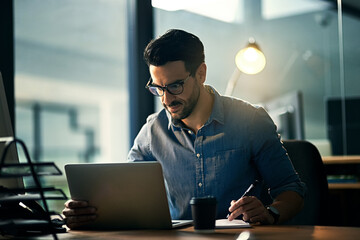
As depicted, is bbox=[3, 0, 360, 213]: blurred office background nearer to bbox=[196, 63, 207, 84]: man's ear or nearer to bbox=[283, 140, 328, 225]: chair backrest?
bbox=[196, 63, 207, 84]: man's ear

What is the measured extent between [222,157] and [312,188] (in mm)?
344

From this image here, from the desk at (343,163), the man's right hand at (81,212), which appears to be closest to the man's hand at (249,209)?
the man's right hand at (81,212)

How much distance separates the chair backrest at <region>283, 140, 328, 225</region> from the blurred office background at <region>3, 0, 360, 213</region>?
2.20 metres

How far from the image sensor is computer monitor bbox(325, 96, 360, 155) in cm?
441

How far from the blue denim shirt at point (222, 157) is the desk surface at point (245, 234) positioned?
43 cm

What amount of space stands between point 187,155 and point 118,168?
1.73 ft

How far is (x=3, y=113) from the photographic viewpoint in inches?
50.9

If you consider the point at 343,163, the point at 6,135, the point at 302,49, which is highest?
the point at 302,49

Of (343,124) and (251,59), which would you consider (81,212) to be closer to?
(251,59)

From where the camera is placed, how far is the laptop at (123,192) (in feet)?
4.24

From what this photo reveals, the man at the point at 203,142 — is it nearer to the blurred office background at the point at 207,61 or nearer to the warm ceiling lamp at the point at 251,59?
the warm ceiling lamp at the point at 251,59

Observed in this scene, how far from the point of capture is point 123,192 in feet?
4.33

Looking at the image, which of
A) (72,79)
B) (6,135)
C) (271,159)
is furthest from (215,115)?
(72,79)

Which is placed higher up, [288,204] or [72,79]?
[72,79]
